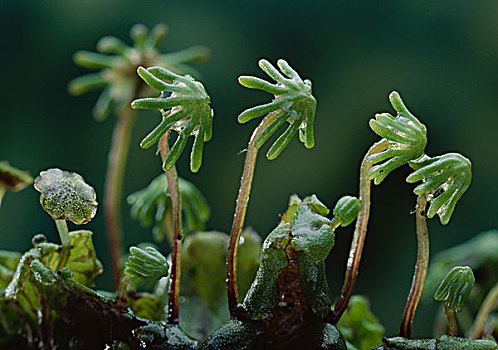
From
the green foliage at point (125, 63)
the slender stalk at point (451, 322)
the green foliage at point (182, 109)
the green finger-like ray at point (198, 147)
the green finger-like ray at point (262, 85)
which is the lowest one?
the slender stalk at point (451, 322)

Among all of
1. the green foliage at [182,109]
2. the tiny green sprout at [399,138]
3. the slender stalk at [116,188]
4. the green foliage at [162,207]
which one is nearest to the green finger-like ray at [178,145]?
the green foliage at [182,109]

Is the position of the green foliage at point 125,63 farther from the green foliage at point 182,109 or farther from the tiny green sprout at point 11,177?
the green foliage at point 182,109

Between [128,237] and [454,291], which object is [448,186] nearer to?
[454,291]

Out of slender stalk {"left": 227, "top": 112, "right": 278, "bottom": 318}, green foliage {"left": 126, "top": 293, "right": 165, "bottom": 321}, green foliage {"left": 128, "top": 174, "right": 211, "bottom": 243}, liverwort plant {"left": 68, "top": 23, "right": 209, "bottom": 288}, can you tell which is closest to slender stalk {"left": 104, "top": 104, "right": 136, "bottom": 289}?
liverwort plant {"left": 68, "top": 23, "right": 209, "bottom": 288}

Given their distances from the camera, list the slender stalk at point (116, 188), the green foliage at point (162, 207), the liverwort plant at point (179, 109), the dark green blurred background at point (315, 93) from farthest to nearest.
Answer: the dark green blurred background at point (315, 93)
the slender stalk at point (116, 188)
the green foliage at point (162, 207)
the liverwort plant at point (179, 109)

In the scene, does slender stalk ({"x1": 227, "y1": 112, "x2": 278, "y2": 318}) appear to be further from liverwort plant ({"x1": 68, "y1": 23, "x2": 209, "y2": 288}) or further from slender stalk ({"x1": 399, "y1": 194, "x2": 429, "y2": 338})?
liverwort plant ({"x1": 68, "y1": 23, "x2": 209, "y2": 288})

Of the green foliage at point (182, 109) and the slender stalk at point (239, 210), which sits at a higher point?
the green foliage at point (182, 109)

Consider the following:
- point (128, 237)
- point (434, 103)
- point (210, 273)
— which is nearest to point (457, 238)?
point (434, 103)
